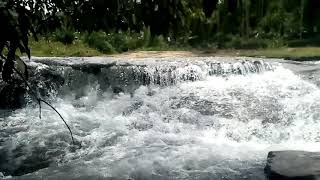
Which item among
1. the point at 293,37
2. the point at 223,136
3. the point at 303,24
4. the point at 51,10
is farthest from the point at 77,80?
the point at 303,24

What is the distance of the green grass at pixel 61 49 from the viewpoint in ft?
52.5

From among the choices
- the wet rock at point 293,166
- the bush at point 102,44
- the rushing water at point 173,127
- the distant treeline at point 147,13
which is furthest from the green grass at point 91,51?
the distant treeline at point 147,13

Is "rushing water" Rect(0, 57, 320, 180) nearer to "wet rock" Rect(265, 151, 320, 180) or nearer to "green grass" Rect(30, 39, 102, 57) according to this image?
"wet rock" Rect(265, 151, 320, 180)

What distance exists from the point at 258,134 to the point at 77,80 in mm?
3991

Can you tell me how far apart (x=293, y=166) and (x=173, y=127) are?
3645 mm

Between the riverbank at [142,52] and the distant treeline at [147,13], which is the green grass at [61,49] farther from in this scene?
the distant treeline at [147,13]

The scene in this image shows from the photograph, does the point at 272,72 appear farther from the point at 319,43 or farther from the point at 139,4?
the point at 139,4

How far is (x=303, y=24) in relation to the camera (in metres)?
23.5

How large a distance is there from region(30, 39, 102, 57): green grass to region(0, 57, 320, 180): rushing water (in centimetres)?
497

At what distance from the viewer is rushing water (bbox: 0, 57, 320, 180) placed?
6.81m

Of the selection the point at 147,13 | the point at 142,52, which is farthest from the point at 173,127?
the point at 147,13

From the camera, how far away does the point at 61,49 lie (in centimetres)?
1681

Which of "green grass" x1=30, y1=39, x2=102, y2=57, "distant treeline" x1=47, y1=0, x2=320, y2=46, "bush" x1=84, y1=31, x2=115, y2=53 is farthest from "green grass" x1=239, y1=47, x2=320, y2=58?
"distant treeline" x1=47, y1=0, x2=320, y2=46

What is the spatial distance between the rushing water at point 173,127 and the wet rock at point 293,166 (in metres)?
0.47
